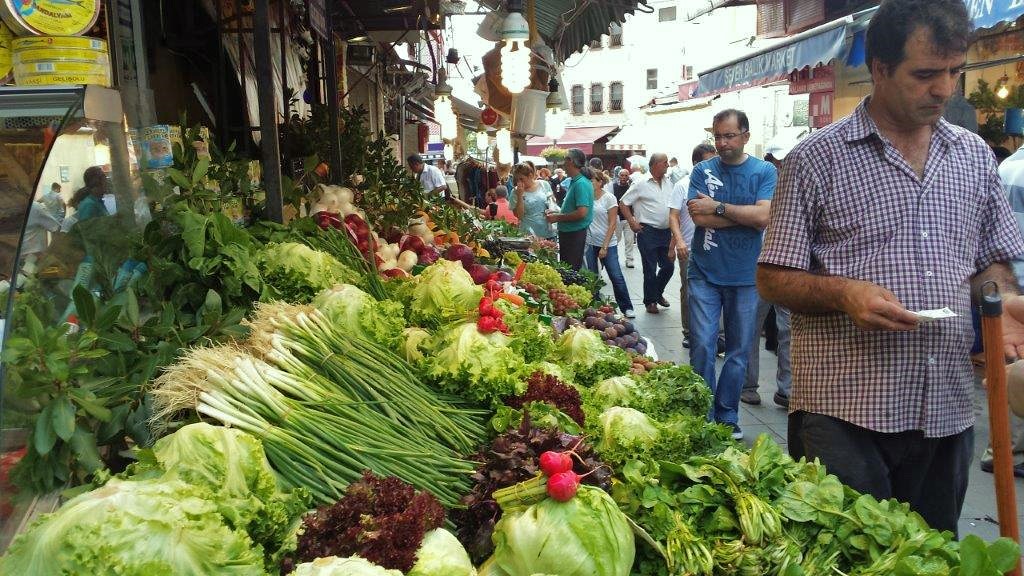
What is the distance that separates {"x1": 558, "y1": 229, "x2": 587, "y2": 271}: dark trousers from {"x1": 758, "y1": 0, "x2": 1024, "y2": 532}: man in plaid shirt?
7.68 m

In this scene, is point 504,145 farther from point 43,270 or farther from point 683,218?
point 43,270

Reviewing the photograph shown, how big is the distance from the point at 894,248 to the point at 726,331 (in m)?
3.26

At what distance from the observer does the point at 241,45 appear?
16.8 feet

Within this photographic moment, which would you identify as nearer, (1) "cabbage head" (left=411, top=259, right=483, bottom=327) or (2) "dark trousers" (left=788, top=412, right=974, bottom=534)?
(2) "dark trousers" (left=788, top=412, right=974, bottom=534)

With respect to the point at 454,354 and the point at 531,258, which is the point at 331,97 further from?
the point at 454,354

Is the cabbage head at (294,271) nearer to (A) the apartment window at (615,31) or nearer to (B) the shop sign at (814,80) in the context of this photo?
(A) the apartment window at (615,31)

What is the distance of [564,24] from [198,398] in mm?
9291

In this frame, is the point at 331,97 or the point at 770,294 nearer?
the point at 770,294

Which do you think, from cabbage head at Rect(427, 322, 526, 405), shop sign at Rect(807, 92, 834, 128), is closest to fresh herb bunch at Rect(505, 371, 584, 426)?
cabbage head at Rect(427, 322, 526, 405)

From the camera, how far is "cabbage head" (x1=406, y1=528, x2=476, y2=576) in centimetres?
194

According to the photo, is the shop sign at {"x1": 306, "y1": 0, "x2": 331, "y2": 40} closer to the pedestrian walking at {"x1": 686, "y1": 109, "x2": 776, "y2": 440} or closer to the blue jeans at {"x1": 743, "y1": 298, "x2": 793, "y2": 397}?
the pedestrian walking at {"x1": 686, "y1": 109, "x2": 776, "y2": 440}

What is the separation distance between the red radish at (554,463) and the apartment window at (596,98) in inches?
1841

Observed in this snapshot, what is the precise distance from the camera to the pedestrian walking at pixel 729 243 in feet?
17.9

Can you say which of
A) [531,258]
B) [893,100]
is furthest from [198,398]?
[531,258]
